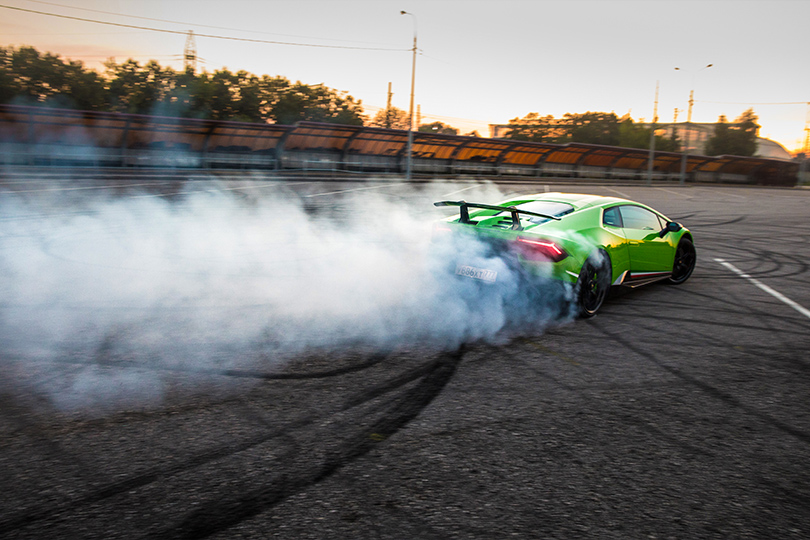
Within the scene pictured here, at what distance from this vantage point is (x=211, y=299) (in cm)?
605

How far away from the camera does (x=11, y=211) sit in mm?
11508

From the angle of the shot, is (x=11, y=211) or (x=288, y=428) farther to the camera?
(x=11, y=211)

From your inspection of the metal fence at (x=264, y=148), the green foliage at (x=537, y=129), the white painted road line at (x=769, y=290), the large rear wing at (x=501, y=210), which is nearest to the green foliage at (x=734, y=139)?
the green foliage at (x=537, y=129)

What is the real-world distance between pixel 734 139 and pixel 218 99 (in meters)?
86.4

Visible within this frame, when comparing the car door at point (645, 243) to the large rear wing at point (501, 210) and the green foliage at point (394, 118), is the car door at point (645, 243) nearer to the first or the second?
the large rear wing at point (501, 210)

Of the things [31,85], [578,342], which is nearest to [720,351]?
[578,342]

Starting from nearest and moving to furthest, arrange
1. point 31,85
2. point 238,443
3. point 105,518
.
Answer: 1. point 105,518
2. point 238,443
3. point 31,85

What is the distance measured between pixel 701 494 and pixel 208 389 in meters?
2.84

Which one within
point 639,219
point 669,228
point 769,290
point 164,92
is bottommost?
point 769,290

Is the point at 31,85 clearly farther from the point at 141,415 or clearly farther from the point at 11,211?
the point at 141,415

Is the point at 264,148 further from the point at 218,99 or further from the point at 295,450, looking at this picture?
the point at 218,99

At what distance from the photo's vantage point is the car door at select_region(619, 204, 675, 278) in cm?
683

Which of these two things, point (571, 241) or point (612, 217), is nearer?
point (571, 241)

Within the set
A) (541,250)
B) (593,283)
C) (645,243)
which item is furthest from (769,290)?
(541,250)
